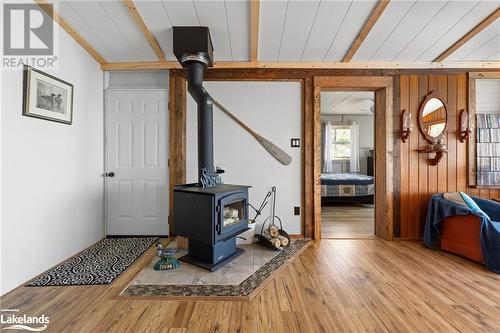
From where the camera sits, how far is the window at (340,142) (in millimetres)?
6949

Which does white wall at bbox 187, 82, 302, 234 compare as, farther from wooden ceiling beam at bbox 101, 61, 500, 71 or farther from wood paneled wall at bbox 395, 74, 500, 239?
wood paneled wall at bbox 395, 74, 500, 239

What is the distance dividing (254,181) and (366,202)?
3.23 meters

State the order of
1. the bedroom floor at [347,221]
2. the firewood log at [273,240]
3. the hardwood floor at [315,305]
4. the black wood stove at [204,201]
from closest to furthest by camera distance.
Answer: the hardwood floor at [315,305], the black wood stove at [204,201], the firewood log at [273,240], the bedroom floor at [347,221]

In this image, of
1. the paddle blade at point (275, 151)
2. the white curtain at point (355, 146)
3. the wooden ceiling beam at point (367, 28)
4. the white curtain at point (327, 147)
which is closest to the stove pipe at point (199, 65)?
the paddle blade at point (275, 151)

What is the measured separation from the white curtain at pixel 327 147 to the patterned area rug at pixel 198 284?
196 inches

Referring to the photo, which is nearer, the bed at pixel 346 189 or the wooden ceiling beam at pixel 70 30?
the wooden ceiling beam at pixel 70 30

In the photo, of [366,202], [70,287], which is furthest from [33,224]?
[366,202]

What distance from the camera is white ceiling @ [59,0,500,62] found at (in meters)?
2.06

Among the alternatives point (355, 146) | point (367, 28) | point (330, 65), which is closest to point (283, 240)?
point (330, 65)

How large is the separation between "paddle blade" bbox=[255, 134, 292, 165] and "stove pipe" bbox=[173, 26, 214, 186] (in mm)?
834

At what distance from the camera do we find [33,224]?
2.06m

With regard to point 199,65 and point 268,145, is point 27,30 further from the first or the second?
point 268,145

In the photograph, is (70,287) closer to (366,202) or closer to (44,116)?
(44,116)

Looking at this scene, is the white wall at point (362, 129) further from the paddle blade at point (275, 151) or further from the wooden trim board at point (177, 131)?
the wooden trim board at point (177, 131)
